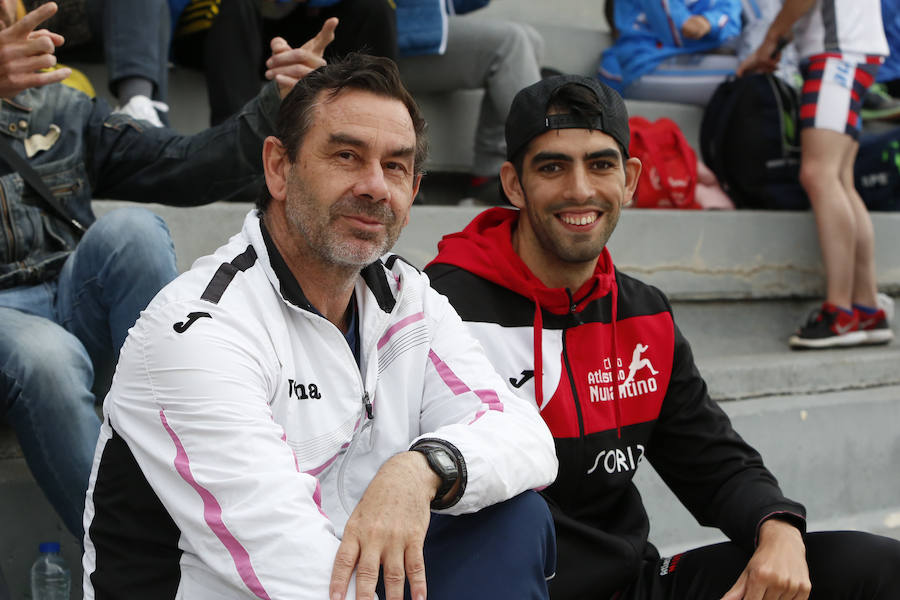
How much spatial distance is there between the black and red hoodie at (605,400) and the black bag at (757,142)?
2170 millimetres

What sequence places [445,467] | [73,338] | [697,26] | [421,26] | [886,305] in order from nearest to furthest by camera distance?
[445,467] → [73,338] → [421,26] → [886,305] → [697,26]

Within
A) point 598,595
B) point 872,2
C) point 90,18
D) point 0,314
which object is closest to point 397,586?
point 598,595

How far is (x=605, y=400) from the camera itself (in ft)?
6.98

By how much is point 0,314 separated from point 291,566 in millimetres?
1067

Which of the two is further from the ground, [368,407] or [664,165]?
[368,407]

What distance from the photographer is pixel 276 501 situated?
1.34 m

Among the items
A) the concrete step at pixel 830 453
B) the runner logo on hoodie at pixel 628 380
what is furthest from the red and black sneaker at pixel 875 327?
the runner logo on hoodie at pixel 628 380

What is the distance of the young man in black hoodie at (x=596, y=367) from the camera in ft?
6.70

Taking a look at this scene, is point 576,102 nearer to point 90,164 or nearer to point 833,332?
point 90,164

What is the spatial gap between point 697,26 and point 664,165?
30.8 inches

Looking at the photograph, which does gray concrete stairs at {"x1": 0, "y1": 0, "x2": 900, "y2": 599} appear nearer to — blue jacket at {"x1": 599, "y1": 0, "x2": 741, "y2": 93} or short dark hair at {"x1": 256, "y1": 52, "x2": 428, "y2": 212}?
blue jacket at {"x1": 599, "y1": 0, "x2": 741, "y2": 93}

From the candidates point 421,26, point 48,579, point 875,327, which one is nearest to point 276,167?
point 48,579

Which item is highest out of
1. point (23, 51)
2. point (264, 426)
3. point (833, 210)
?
point (23, 51)

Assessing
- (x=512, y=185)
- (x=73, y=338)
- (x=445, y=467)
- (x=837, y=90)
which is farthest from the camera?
(x=837, y=90)
